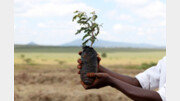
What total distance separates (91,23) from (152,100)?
0.99m

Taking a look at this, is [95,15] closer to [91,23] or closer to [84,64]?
[91,23]

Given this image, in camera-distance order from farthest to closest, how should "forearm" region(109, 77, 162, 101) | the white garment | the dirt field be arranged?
the dirt field < the white garment < "forearm" region(109, 77, 162, 101)

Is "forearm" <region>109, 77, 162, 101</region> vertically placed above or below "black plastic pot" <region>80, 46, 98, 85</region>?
below

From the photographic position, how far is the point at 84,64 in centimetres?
257

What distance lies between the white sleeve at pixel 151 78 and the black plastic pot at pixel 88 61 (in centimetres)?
46

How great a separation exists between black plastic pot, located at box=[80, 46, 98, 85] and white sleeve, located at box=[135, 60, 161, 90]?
46cm

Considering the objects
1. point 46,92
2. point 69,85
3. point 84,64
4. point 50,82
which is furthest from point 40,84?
point 84,64

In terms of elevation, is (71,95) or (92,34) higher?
(92,34)

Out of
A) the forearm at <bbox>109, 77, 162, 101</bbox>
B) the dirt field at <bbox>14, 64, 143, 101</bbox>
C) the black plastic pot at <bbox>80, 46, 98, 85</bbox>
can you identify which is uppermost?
the black plastic pot at <bbox>80, 46, 98, 85</bbox>

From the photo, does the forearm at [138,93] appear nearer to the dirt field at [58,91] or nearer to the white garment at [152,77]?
the white garment at [152,77]

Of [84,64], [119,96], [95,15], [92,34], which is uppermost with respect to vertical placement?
[95,15]

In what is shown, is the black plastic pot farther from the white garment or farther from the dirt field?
the dirt field

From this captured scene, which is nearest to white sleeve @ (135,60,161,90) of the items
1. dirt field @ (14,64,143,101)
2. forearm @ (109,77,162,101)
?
forearm @ (109,77,162,101)

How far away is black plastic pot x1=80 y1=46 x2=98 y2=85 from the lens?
253 cm
